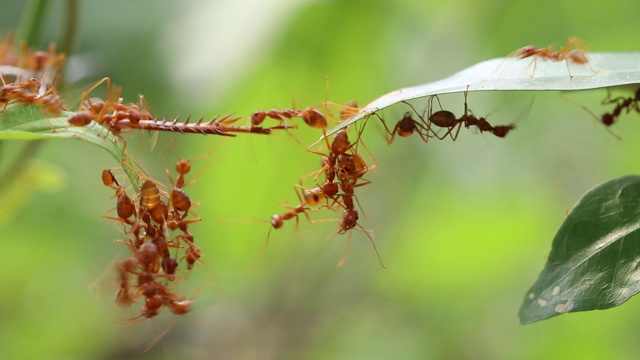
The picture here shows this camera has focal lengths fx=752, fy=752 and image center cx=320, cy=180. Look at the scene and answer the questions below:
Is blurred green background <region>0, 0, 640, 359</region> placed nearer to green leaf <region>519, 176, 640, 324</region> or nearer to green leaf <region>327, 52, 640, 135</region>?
green leaf <region>327, 52, 640, 135</region>

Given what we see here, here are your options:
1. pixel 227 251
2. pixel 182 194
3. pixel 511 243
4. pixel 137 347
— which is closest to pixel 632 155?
pixel 511 243

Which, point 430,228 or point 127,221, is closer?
point 127,221

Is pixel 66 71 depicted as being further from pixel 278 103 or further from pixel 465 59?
pixel 465 59

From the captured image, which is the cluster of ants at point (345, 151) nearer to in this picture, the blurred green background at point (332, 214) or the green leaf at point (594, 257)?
the green leaf at point (594, 257)

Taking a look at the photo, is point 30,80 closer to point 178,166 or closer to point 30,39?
point 178,166

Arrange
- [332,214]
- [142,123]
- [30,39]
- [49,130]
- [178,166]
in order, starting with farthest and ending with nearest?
[332,214], [30,39], [178,166], [142,123], [49,130]

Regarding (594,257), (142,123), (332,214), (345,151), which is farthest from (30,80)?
(332,214)

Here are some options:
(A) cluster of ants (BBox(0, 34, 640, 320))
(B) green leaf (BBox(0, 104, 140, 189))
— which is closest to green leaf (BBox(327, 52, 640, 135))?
(A) cluster of ants (BBox(0, 34, 640, 320))
